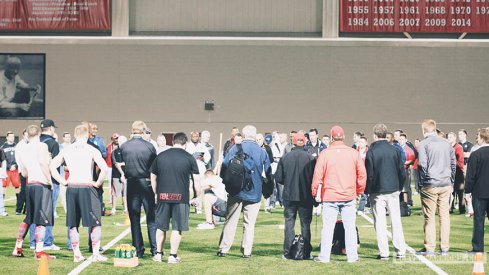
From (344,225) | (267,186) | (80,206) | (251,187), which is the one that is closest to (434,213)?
(344,225)

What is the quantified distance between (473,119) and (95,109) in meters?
16.9

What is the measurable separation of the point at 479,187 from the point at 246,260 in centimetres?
376

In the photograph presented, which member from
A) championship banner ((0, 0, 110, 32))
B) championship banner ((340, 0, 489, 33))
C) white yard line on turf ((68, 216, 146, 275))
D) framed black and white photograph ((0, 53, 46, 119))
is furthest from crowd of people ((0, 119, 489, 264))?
framed black and white photograph ((0, 53, 46, 119))

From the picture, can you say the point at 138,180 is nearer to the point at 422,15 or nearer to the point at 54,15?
the point at 54,15

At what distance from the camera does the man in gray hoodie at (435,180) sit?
1323 cm

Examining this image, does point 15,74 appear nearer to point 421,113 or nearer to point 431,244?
point 421,113

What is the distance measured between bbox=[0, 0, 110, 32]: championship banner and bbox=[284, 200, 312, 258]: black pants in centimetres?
2645

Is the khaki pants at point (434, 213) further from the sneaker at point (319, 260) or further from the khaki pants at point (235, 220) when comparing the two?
the khaki pants at point (235, 220)

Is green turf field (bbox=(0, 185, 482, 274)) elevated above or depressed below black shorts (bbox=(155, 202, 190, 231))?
below

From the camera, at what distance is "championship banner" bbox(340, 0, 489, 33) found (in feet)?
121

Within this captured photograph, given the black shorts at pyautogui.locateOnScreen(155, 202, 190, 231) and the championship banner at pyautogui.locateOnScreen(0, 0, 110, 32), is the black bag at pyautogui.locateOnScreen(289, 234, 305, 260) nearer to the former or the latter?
the black shorts at pyautogui.locateOnScreen(155, 202, 190, 231)

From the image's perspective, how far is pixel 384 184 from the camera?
1273cm

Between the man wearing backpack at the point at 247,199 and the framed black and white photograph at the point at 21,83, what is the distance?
26.4m

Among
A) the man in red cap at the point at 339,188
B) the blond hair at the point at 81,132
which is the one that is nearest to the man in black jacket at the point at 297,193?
the man in red cap at the point at 339,188
